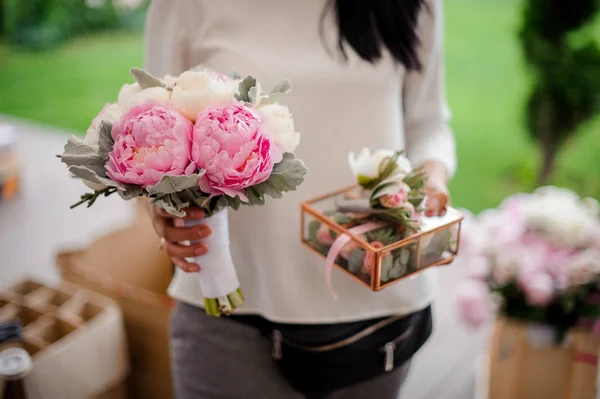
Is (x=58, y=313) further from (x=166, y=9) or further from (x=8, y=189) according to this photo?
(x=8, y=189)

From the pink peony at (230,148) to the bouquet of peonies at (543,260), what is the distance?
1185 millimetres

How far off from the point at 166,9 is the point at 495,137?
3.62 m

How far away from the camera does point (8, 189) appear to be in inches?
143

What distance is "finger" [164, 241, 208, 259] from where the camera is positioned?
974 mm

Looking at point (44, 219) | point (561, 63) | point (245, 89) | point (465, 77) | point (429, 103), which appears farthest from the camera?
point (465, 77)

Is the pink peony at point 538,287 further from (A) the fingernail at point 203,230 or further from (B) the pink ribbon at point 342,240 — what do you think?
(A) the fingernail at point 203,230

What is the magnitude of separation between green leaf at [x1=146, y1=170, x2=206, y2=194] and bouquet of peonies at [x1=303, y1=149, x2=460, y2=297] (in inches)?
11.7

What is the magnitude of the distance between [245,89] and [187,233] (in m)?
0.23

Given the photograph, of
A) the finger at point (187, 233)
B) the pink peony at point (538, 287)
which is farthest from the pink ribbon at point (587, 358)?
the finger at point (187, 233)

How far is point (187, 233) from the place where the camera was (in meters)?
0.96

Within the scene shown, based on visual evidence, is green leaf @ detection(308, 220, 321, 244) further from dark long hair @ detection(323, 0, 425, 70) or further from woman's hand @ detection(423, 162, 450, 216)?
dark long hair @ detection(323, 0, 425, 70)

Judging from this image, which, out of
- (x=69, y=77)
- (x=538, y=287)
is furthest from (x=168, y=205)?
(x=69, y=77)

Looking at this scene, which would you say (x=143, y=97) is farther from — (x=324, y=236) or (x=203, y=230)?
(x=324, y=236)

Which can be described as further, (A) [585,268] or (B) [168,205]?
(A) [585,268]
